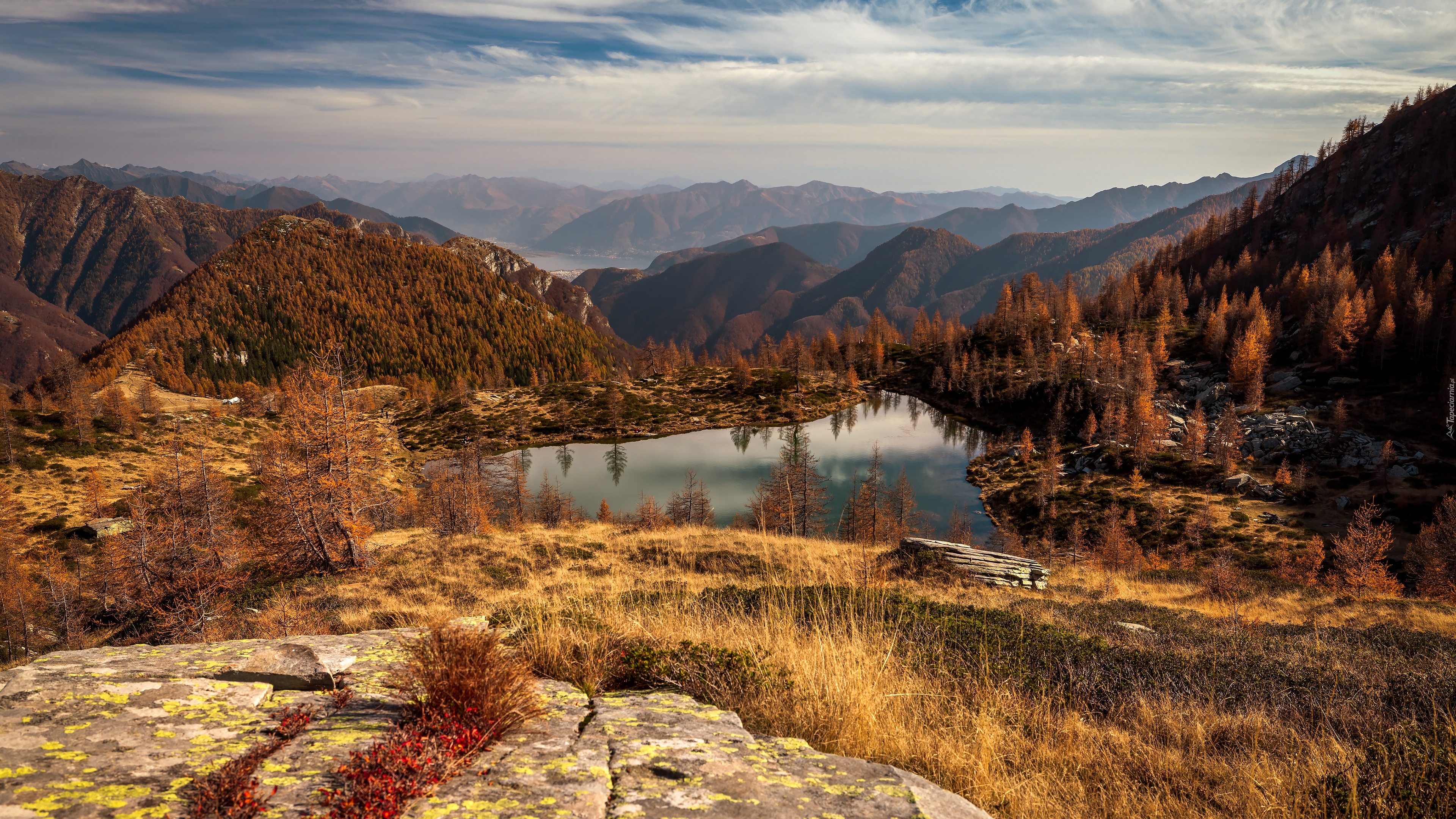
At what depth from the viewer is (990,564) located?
22438 millimetres

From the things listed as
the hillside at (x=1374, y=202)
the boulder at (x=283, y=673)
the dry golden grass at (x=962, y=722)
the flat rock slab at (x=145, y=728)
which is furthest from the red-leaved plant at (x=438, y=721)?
the hillside at (x=1374, y=202)

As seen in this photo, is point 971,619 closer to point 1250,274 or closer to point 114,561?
point 114,561

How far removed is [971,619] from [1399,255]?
7577 inches

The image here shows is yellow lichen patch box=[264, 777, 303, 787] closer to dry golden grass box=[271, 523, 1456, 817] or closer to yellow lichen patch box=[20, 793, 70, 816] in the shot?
yellow lichen patch box=[20, 793, 70, 816]

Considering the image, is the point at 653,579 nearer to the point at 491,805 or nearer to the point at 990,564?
the point at 990,564

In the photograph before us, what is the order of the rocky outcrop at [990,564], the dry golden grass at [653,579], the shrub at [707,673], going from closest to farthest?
the shrub at [707,673]
the dry golden grass at [653,579]
the rocky outcrop at [990,564]

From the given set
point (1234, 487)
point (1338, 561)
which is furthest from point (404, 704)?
point (1234, 487)

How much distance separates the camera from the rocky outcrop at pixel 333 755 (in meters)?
3.22

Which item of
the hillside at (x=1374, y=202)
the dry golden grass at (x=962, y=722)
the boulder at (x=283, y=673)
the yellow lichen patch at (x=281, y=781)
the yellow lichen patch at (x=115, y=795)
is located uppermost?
the hillside at (x=1374, y=202)

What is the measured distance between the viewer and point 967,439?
13588cm

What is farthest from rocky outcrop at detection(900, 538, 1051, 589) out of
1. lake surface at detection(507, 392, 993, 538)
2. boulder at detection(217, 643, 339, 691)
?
lake surface at detection(507, 392, 993, 538)

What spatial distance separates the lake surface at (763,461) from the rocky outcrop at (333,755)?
281ft

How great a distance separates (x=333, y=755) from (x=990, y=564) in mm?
22929

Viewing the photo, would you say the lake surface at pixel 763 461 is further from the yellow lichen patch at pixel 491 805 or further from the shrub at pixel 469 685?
the yellow lichen patch at pixel 491 805
